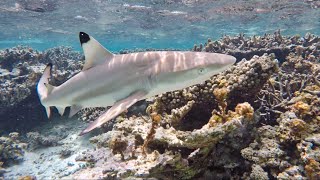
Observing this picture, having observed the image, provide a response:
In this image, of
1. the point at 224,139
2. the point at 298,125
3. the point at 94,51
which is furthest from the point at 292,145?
the point at 94,51

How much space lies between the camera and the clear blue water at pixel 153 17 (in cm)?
2398

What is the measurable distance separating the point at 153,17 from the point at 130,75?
87.4ft

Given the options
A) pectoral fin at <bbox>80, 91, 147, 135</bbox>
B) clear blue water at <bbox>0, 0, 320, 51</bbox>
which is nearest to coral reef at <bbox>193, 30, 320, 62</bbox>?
pectoral fin at <bbox>80, 91, 147, 135</bbox>

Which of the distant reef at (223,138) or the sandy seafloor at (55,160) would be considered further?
the sandy seafloor at (55,160)

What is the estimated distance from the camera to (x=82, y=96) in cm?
462

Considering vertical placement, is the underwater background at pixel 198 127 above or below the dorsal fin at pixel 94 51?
below

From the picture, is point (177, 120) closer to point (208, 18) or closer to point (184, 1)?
point (184, 1)

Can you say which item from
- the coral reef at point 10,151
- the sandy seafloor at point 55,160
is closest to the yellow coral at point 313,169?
the sandy seafloor at point 55,160

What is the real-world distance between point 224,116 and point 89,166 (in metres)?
2.10

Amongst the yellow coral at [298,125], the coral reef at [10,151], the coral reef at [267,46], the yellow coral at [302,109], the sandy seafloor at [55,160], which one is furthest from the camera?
the coral reef at [267,46]

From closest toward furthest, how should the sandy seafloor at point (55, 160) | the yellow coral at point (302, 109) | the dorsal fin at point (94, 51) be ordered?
the yellow coral at point (302, 109) < the dorsal fin at point (94, 51) < the sandy seafloor at point (55, 160)

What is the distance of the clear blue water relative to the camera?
23984 millimetres

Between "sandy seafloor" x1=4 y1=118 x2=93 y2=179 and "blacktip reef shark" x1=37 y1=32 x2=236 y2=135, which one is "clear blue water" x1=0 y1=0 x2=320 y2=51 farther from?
"blacktip reef shark" x1=37 y1=32 x2=236 y2=135

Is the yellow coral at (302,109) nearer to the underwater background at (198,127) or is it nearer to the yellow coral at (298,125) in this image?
the underwater background at (198,127)
